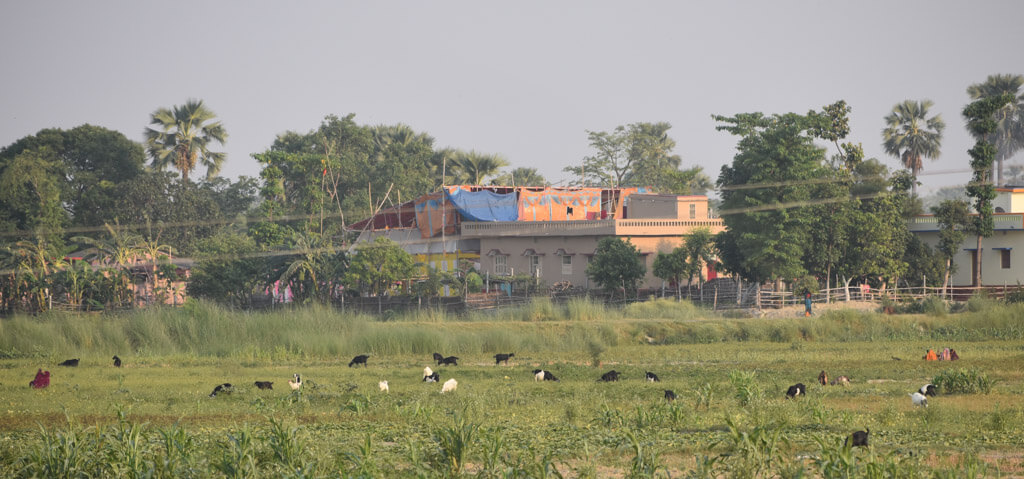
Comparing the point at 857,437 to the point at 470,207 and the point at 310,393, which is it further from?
the point at 470,207

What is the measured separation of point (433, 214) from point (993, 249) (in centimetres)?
2632

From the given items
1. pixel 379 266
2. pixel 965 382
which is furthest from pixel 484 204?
pixel 965 382

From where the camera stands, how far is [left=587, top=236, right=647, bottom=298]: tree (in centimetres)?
4016

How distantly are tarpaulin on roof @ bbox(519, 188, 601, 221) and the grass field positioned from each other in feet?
43.7

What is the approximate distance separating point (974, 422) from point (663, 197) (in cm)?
3335

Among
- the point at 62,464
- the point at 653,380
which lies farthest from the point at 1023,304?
the point at 62,464

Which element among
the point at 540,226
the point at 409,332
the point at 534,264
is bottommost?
the point at 409,332

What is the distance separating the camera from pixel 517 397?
1714 centimetres

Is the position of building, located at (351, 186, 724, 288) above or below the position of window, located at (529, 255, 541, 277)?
above

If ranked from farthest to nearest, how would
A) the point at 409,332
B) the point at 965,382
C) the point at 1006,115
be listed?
the point at 1006,115, the point at 409,332, the point at 965,382

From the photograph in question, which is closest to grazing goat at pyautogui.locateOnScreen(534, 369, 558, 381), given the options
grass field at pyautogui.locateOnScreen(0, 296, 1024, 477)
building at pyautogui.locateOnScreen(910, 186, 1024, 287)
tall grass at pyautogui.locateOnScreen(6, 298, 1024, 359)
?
grass field at pyautogui.locateOnScreen(0, 296, 1024, 477)

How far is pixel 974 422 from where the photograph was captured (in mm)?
13672

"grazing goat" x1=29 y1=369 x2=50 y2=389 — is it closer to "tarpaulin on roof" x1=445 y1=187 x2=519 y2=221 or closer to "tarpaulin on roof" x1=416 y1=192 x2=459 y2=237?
"tarpaulin on roof" x1=445 y1=187 x2=519 y2=221

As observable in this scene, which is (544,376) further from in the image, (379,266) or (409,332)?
(379,266)
